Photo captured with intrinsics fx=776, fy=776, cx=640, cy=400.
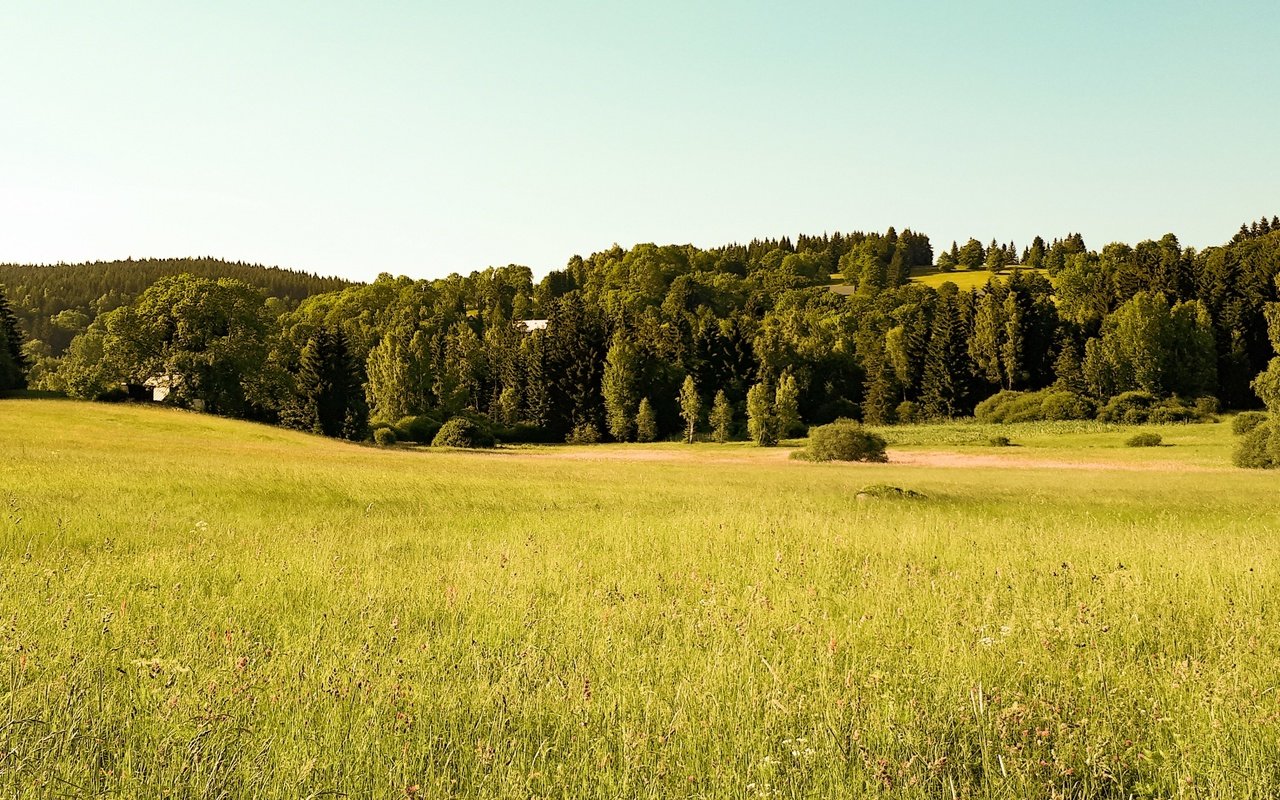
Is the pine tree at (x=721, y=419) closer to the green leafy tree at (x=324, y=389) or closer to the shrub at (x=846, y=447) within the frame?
the shrub at (x=846, y=447)

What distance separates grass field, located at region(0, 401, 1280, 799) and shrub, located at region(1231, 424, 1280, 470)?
40.7 m

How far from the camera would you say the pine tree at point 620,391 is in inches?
3824

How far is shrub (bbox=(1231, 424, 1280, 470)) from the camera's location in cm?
4728

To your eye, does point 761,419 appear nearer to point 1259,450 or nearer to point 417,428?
point 417,428

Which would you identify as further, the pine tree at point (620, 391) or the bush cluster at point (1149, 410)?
the pine tree at point (620, 391)

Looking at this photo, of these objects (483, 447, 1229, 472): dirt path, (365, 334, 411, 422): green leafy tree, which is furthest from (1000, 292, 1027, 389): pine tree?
(365, 334, 411, 422): green leafy tree

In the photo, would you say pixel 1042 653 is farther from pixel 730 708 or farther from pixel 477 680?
pixel 477 680

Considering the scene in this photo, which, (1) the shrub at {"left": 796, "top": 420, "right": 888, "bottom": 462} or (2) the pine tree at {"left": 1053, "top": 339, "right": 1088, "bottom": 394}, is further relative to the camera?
(2) the pine tree at {"left": 1053, "top": 339, "right": 1088, "bottom": 394}

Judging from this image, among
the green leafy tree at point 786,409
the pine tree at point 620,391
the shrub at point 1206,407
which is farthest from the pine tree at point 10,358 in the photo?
the shrub at point 1206,407

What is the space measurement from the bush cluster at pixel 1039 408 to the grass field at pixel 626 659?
8881 cm

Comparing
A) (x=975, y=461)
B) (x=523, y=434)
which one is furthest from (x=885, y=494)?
(x=523, y=434)

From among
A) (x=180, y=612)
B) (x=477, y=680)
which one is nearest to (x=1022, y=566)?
(x=477, y=680)

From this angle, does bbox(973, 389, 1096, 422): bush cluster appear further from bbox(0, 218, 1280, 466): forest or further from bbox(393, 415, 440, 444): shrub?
bbox(393, 415, 440, 444): shrub

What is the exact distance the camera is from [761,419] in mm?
83938
